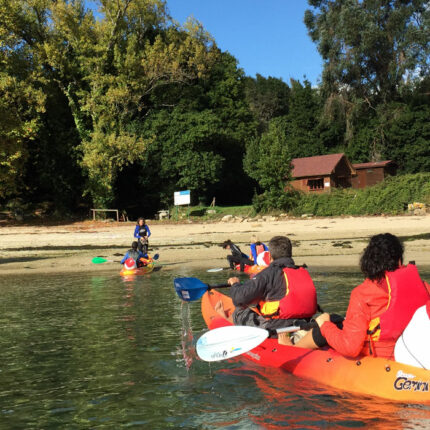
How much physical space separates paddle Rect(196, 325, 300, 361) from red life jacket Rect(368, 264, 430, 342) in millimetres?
1178

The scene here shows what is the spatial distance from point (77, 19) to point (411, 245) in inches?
1118

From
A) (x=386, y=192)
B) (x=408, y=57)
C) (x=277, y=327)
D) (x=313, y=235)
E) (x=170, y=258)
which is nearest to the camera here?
(x=277, y=327)

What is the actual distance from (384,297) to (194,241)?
1946 centimetres

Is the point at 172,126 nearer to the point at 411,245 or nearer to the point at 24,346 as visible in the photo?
the point at 411,245

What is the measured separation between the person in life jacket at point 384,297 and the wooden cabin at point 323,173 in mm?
43216

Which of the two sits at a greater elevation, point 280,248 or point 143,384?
point 280,248

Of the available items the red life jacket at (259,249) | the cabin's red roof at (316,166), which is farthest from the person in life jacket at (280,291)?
the cabin's red roof at (316,166)

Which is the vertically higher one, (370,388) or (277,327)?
(277,327)

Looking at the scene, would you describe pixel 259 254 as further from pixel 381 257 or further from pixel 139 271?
pixel 381 257

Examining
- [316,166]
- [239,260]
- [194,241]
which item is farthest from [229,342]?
[316,166]

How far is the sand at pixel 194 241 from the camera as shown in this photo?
17594 millimetres

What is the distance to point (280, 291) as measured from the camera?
5793mm

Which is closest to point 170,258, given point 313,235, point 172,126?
point 313,235

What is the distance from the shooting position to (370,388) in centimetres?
495
